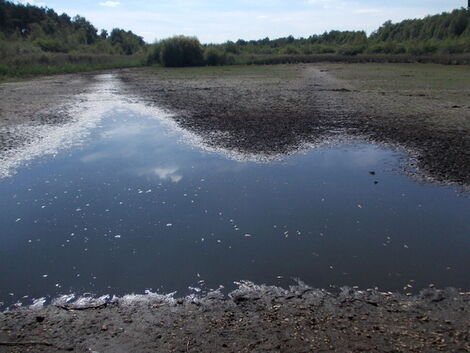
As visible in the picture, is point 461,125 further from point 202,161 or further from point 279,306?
point 279,306

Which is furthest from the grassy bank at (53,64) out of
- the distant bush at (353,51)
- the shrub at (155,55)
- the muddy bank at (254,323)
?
the distant bush at (353,51)

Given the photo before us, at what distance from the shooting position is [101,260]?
20.1ft

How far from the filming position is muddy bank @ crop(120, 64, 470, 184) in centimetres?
1180

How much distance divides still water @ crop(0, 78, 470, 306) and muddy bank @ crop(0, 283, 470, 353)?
0.36 metres

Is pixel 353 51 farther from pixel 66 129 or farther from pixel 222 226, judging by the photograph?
pixel 222 226

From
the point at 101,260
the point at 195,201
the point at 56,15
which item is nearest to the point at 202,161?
the point at 195,201

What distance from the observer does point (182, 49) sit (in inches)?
2427

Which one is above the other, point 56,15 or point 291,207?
point 56,15

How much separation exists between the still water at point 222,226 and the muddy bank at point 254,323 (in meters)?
0.36

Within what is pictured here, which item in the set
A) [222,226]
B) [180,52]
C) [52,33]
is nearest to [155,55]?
[180,52]

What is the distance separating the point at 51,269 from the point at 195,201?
3.23 meters

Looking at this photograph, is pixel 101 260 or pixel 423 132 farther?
pixel 423 132

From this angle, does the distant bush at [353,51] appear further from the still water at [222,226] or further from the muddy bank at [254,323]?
the muddy bank at [254,323]

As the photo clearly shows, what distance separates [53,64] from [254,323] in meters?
52.2
